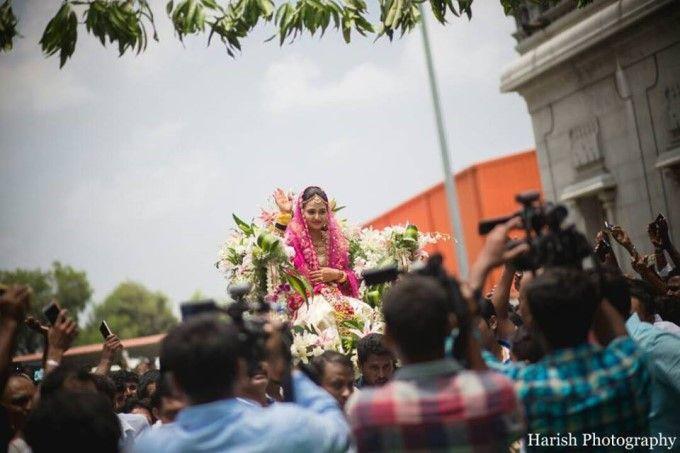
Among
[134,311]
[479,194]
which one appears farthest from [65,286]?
[479,194]

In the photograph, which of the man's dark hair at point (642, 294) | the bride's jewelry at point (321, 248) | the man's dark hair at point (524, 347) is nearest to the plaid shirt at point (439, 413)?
the man's dark hair at point (524, 347)

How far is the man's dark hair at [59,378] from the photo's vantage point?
4.26m

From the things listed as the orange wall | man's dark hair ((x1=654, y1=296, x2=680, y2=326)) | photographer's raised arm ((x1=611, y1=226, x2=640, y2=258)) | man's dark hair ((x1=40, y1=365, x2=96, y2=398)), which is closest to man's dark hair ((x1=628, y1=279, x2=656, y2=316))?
man's dark hair ((x1=654, y1=296, x2=680, y2=326))

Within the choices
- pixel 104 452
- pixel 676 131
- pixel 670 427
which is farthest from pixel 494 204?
pixel 104 452

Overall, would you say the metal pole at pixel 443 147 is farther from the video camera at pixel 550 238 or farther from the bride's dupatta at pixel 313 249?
the video camera at pixel 550 238

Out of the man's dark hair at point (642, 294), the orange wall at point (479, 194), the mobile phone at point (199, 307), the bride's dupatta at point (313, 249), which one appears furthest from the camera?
the orange wall at point (479, 194)

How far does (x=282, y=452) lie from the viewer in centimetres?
324

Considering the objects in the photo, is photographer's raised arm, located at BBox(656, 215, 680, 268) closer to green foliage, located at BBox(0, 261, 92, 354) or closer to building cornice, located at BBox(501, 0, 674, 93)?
building cornice, located at BBox(501, 0, 674, 93)

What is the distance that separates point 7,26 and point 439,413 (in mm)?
4663

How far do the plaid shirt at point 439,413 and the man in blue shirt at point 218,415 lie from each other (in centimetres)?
23

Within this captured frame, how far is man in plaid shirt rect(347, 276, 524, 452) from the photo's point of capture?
3062 millimetres

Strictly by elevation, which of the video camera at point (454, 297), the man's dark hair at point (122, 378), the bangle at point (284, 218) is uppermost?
the bangle at point (284, 218)

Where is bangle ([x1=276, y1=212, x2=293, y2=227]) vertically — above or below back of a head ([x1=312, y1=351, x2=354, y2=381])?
above

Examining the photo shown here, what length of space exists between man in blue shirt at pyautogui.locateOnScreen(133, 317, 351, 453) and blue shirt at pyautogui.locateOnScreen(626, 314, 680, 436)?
1.83 meters
